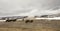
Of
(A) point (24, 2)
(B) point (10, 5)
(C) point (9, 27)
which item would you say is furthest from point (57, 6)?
(C) point (9, 27)

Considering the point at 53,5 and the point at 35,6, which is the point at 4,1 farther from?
the point at 53,5

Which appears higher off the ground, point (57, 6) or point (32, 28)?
point (57, 6)

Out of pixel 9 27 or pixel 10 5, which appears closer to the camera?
pixel 9 27

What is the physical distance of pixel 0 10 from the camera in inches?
53.7

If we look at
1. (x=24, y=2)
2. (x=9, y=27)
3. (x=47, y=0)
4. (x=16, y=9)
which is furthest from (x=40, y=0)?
(x=9, y=27)

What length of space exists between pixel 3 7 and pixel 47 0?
1.81ft

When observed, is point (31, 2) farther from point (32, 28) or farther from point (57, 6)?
point (32, 28)

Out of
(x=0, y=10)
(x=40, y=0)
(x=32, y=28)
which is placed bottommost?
(x=32, y=28)

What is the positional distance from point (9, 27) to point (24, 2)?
1.92 ft

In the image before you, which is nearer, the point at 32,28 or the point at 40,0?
the point at 32,28

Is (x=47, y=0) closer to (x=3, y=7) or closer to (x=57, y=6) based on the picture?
(x=57, y=6)

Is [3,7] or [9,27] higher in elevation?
[3,7]

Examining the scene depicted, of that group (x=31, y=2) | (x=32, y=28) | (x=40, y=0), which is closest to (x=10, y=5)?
(x=31, y=2)

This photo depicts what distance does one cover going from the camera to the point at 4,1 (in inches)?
53.6
